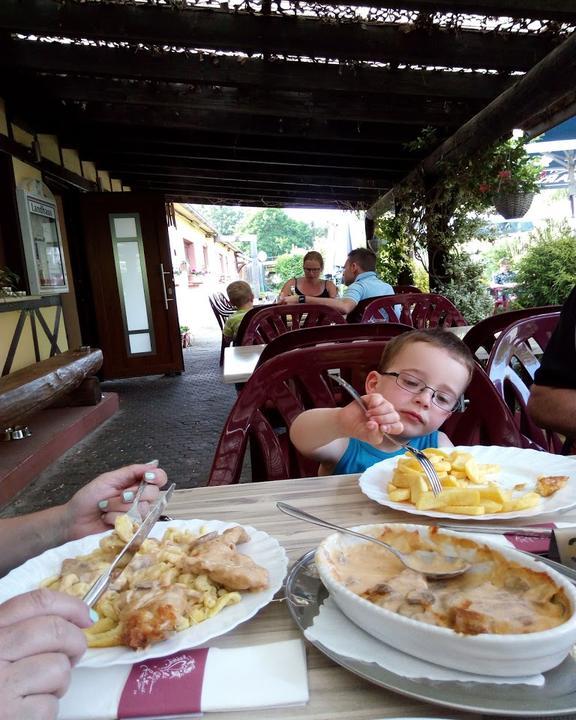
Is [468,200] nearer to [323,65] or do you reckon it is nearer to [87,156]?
[323,65]

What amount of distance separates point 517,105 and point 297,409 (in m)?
4.31

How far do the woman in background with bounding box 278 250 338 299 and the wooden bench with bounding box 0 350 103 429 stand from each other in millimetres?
2420

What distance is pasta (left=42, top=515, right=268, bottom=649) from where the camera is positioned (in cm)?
56

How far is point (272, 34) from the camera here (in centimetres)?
392

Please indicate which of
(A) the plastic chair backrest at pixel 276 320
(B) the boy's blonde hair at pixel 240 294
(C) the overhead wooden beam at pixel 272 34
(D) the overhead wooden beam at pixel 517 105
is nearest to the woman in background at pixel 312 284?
(B) the boy's blonde hair at pixel 240 294

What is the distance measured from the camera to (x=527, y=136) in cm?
534

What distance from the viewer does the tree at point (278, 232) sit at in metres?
52.0

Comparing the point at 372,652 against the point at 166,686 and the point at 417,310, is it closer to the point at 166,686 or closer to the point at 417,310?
the point at 166,686

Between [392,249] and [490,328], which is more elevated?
[392,249]

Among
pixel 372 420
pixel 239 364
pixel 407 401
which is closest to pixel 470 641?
pixel 372 420

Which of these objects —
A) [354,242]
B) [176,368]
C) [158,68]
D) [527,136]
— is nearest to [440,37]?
[527,136]

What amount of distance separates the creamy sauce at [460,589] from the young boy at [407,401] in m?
0.48

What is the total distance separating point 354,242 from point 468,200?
808 cm

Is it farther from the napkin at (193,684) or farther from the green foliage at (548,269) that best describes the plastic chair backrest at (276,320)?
the green foliage at (548,269)
